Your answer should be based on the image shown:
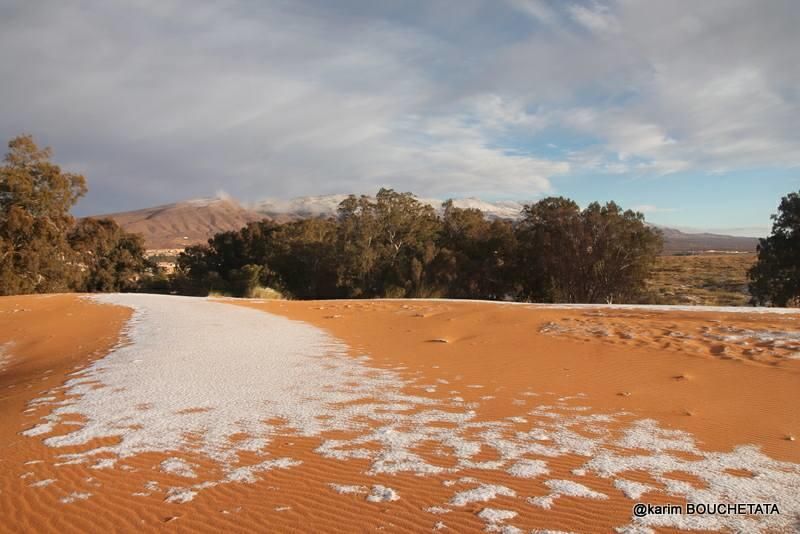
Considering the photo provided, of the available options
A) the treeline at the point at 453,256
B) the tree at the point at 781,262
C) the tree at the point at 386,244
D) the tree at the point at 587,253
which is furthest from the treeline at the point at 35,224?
the tree at the point at 781,262

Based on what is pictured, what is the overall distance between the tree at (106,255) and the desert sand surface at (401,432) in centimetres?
2945

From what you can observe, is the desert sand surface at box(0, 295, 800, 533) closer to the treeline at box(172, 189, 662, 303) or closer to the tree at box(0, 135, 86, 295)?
the treeline at box(172, 189, 662, 303)

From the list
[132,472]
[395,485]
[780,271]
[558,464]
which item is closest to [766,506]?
[558,464]

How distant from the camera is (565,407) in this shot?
6238 millimetres

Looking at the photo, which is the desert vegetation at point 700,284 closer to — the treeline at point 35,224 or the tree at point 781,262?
the tree at point 781,262

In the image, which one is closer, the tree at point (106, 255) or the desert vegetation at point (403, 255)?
the desert vegetation at point (403, 255)

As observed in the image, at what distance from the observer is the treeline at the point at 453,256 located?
87.5 feet

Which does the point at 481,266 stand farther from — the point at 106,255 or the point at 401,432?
the point at 106,255

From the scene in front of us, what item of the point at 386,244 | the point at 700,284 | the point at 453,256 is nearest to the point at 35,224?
the point at 386,244

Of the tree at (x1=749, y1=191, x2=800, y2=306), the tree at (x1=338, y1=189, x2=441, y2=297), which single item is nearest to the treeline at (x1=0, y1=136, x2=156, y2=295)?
the tree at (x1=338, y1=189, x2=441, y2=297)

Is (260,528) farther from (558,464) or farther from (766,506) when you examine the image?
(766,506)

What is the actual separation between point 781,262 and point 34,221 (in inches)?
1574

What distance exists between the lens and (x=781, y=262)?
84.1 ft

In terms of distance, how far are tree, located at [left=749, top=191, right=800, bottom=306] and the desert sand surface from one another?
17161 millimetres
